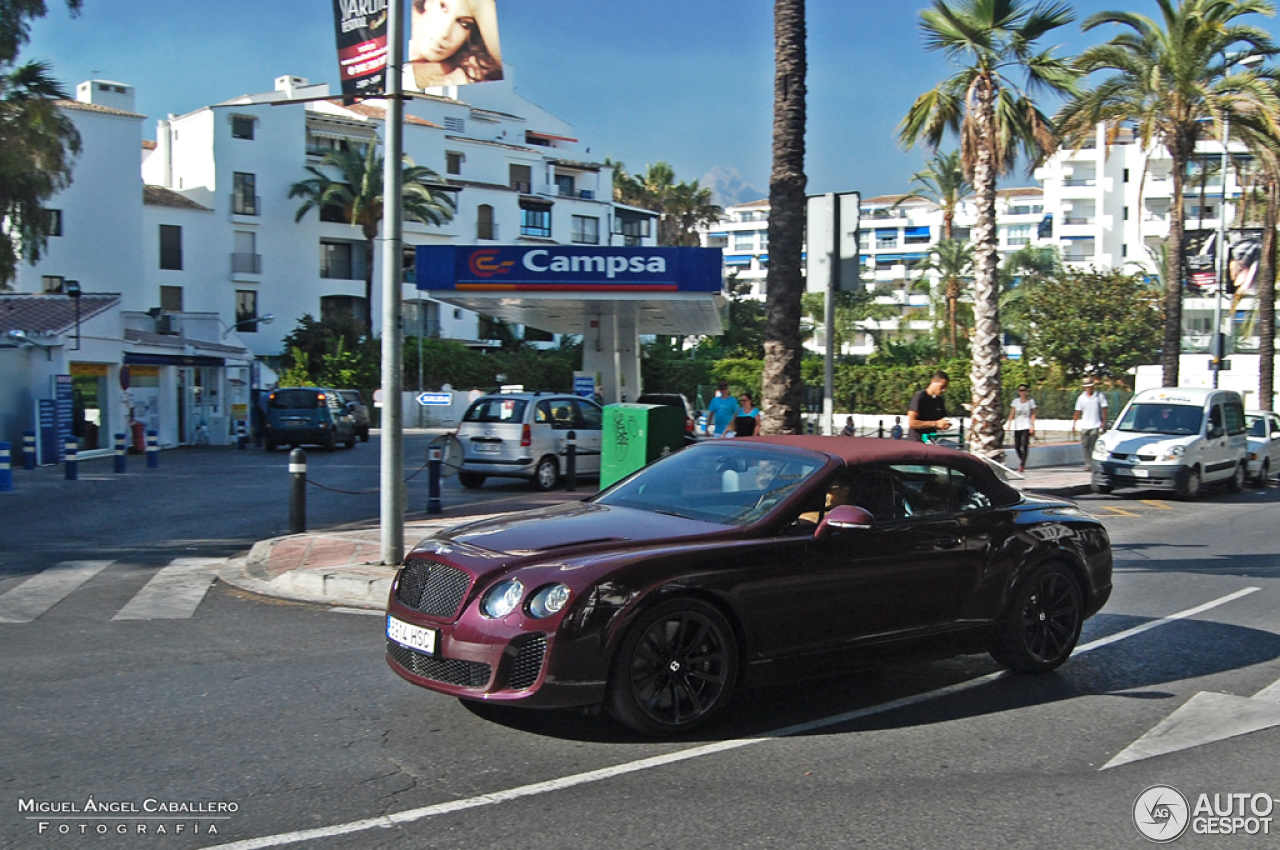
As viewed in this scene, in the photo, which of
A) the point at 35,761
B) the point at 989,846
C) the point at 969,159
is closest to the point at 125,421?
the point at 969,159

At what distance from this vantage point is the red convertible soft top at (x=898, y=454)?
647 cm

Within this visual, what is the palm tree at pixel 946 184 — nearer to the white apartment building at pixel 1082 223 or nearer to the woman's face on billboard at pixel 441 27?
the white apartment building at pixel 1082 223

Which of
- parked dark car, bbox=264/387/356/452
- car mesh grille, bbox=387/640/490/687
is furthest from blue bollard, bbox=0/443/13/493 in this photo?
car mesh grille, bbox=387/640/490/687

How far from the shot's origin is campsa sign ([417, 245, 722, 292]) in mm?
22297

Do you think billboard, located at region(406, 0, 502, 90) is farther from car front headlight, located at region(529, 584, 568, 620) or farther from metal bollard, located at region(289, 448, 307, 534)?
car front headlight, located at region(529, 584, 568, 620)

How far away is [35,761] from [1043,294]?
176ft

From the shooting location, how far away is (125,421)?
2966cm

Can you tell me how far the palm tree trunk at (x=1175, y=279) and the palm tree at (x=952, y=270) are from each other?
27.5 metres

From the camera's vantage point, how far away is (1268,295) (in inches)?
1211

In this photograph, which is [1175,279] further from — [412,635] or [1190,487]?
[412,635]

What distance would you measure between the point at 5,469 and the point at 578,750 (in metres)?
16.9

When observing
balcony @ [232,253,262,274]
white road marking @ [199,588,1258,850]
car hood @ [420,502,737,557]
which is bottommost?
white road marking @ [199,588,1258,850]

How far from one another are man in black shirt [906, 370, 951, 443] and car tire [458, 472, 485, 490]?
26.7ft

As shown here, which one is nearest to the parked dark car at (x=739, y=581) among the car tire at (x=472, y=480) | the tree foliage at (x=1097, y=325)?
the car tire at (x=472, y=480)
